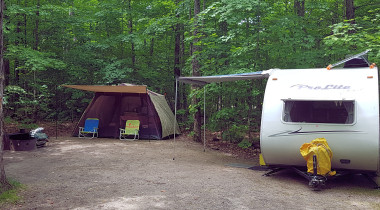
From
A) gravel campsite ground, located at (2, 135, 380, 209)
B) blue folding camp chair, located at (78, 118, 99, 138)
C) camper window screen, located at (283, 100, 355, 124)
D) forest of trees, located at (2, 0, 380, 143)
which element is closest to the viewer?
gravel campsite ground, located at (2, 135, 380, 209)

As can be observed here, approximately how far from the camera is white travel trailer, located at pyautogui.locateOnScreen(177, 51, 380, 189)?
17.4 ft

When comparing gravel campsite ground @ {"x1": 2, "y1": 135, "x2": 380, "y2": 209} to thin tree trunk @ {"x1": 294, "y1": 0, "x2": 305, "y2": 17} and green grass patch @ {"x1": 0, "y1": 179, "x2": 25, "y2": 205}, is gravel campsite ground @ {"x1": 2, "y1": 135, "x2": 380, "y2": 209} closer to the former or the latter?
green grass patch @ {"x1": 0, "y1": 179, "x2": 25, "y2": 205}

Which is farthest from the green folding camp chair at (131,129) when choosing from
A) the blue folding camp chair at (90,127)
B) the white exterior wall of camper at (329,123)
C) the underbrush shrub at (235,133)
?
the white exterior wall of camper at (329,123)

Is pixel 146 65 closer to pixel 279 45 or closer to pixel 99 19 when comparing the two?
pixel 99 19

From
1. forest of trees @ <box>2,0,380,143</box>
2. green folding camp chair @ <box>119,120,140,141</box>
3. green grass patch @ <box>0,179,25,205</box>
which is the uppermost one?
forest of trees @ <box>2,0,380,143</box>

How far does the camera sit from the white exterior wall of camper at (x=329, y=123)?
5309 millimetres

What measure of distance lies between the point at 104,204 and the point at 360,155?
414 centimetres

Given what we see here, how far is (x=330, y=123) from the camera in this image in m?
5.56

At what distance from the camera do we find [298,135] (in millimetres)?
5652

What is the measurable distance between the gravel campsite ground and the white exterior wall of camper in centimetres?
56

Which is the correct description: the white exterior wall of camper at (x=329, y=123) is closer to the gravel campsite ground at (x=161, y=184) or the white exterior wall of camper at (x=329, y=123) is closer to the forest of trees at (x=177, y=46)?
the gravel campsite ground at (x=161, y=184)

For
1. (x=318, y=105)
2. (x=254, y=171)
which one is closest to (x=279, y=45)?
(x=318, y=105)

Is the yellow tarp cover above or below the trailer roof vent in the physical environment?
below

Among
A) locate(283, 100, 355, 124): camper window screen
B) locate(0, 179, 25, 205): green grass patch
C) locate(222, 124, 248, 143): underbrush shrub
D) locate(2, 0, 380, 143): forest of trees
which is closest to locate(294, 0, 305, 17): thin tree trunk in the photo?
locate(2, 0, 380, 143): forest of trees
